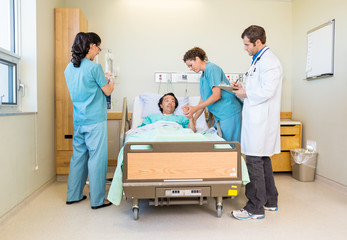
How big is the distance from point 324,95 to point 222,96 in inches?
63.9

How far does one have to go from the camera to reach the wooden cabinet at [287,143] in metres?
3.69

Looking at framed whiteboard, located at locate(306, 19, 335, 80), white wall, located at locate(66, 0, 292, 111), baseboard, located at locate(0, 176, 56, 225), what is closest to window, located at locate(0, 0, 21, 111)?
baseboard, located at locate(0, 176, 56, 225)

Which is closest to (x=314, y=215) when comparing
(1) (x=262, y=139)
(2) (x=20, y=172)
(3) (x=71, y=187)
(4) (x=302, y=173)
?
(1) (x=262, y=139)

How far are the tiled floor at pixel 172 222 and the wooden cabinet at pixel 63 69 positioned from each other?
796 millimetres

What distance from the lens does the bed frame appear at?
6.48 feet

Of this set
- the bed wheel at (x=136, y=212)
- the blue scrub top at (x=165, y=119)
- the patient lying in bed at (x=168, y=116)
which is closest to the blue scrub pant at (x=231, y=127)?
the patient lying in bed at (x=168, y=116)

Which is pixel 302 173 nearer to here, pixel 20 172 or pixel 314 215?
pixel 314 215

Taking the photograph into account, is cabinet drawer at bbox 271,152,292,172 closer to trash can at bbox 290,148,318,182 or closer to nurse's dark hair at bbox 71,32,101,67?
trash can at bbox 290,148,318,182

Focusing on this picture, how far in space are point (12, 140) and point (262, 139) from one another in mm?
2139

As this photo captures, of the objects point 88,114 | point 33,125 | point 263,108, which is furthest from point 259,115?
point 33,125

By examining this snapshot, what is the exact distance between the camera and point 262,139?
226 centimetres

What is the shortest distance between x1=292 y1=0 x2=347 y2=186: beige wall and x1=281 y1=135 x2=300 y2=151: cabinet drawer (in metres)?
0.17

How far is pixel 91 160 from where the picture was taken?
2506 mm

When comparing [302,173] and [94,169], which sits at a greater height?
[94,169]
